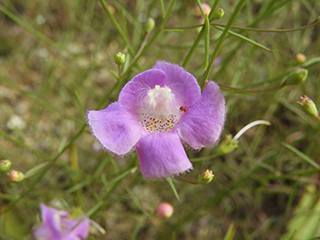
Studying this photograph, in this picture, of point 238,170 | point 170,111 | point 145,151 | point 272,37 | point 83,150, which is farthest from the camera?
point 272,37

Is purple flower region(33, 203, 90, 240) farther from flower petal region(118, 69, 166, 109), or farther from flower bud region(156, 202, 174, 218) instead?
flower petal region(118, 69, 166, 109)

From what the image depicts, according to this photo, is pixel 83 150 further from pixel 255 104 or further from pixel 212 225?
pixel 255 104

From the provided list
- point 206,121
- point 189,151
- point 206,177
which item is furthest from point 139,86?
point 189,151

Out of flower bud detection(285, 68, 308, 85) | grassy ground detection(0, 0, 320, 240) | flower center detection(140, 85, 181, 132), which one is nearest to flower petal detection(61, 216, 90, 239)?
grassy ground detection(0, 0, 320, 240)

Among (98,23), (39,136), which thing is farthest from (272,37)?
(39,136)

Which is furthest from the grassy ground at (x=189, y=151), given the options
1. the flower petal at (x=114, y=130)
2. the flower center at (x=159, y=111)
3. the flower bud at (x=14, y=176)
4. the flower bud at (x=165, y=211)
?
the flower petal at (x=114, y=130)

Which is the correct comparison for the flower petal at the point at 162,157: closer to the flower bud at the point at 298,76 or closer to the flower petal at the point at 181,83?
the flower petal at the point at 181,83
